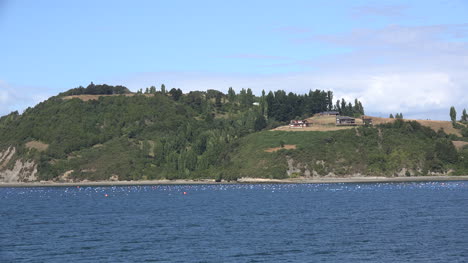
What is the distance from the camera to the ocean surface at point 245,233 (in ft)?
190

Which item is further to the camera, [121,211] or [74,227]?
Result: [121,211]

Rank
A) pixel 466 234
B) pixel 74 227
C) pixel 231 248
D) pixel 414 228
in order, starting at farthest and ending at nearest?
pixel 74 227, pixel 414 228, pixel 466 234, pixel 231 248

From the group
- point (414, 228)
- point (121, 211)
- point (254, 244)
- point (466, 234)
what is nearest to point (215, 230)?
point (254, 244)

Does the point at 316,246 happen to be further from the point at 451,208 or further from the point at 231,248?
the point at 451,208

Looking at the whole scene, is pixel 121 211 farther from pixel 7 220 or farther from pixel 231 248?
pixel 231 248

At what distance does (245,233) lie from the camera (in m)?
73.4

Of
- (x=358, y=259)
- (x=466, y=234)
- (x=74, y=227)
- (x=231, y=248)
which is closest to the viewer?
(x=358, y=259)

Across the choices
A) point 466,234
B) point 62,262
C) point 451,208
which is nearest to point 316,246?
point 466,234

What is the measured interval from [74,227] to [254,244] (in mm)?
29408

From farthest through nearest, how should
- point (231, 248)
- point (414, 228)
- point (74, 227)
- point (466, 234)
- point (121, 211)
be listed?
point (121, 211) → point (74, 227) → point (414, 228) → point (466, 234) → point (231, 248)

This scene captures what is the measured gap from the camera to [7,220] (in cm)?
9594

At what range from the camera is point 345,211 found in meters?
98.6

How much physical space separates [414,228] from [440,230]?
11.2 feet

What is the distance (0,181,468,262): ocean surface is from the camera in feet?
190
